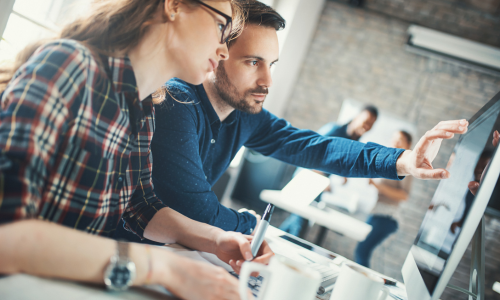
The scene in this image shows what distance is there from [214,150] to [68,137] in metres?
0.85

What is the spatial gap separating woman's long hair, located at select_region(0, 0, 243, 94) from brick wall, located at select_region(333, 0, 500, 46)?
474 centimetres

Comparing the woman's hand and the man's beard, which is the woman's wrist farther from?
the woman's hand

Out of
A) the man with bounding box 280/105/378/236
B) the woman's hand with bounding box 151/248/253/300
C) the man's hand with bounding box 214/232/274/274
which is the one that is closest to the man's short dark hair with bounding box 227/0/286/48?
the man's hand with bounding box 214/232/274/274

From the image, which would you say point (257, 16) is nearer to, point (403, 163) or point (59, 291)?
point (403, 163)

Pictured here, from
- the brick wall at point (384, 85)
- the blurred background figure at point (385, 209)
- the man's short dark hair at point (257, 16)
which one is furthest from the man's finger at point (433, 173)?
the brick wall at point (384, 85)

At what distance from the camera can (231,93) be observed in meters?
1.35

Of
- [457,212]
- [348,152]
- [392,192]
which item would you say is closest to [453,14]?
[392,192]

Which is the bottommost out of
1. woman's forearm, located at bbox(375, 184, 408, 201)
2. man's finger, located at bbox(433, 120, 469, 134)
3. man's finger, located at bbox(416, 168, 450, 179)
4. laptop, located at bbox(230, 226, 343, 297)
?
laptop, located at bbox(230, 226, 343, 297)

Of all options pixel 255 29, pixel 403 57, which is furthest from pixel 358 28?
pixel 255 29

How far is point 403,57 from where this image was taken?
15.2 feet

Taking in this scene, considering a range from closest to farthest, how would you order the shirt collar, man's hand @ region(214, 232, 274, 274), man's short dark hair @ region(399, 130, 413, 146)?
the shirt collar → man's hand @ region(214, 232, 274, 274) → man's short dark hair @ region(399, 130, 413, 146)

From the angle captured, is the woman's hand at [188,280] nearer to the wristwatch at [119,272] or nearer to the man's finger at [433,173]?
the wristwatch at [119,272]

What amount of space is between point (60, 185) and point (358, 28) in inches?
193

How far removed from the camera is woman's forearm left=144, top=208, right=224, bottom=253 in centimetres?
89
